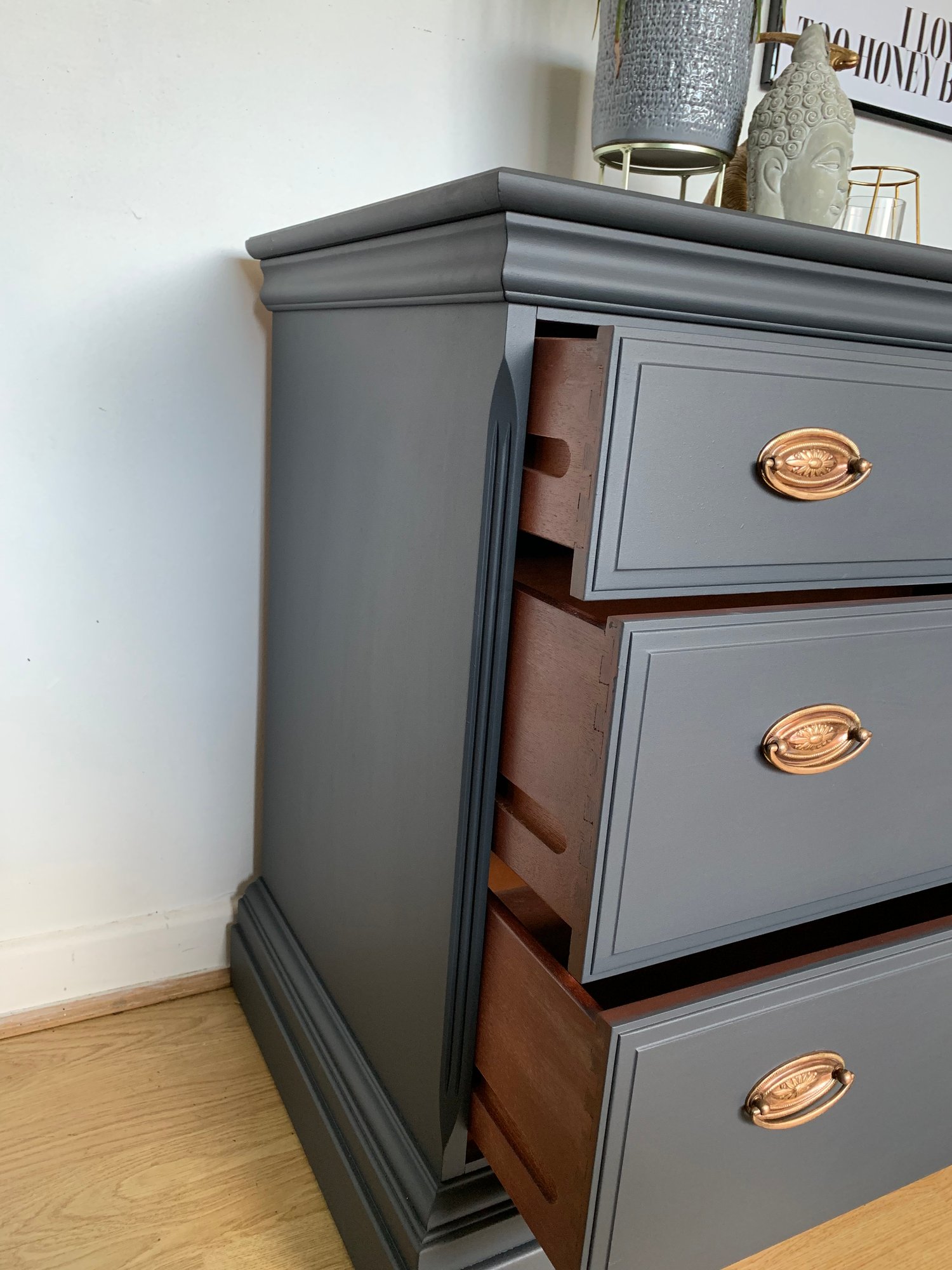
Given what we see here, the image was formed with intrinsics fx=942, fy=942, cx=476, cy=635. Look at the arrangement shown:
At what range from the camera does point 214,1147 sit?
2.88 ft

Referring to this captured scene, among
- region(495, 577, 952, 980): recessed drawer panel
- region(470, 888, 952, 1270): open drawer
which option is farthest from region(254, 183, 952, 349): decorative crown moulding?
region(470, 888, 952, 1270): open drawer

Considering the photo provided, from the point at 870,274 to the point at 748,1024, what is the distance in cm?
50

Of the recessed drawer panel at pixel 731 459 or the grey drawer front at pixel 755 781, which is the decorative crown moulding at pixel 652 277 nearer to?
the recessed drawer panel at pixel 731 459

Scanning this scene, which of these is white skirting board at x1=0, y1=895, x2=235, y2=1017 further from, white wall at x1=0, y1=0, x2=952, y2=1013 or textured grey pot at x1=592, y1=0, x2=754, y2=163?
textured grey pot at x1=592, y1=0, x2=754, y2=163

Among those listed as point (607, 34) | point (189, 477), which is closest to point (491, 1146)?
point (189, 477)

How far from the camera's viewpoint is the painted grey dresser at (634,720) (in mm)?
540

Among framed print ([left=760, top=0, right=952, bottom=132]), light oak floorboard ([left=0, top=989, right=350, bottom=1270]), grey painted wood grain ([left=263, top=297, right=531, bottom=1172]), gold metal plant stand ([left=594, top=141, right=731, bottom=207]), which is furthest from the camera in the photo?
framed print ([left=760, top=0, right=952, bottom=132])

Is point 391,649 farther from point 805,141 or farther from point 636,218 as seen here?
point 805,141

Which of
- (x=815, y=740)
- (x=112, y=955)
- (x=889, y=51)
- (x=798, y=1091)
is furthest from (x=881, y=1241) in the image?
(x=889, y=51)

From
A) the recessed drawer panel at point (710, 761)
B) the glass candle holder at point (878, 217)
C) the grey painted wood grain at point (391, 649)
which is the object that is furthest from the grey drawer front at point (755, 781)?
the glass candle holder at point (878, 217)

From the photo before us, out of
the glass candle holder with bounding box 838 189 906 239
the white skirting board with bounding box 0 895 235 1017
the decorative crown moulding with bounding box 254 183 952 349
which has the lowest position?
the white skirting board with bounding box 0 895 235 1017

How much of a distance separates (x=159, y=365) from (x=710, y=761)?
686 mm

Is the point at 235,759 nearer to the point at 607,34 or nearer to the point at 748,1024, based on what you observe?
the point at 748,1024

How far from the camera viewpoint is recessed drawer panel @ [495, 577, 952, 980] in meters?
0.54
